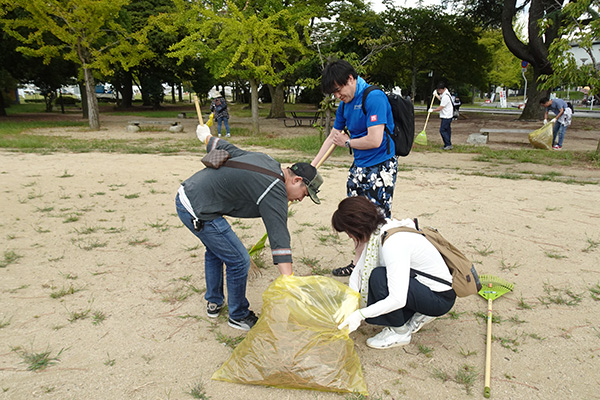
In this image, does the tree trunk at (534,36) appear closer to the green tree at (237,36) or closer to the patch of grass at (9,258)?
the green tree at (237,36)

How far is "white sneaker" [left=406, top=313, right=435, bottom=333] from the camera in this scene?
2.39 metres

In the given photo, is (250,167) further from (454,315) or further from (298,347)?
(454,315)

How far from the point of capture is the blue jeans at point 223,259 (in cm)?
220

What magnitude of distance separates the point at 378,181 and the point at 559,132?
9.14 metres

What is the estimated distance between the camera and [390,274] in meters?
2.01

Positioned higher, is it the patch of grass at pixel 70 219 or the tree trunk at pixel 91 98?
the tree trunk at pixel 91 98

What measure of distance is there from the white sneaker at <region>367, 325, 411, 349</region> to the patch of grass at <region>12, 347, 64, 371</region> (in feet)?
5.52

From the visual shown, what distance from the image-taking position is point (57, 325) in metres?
2.52

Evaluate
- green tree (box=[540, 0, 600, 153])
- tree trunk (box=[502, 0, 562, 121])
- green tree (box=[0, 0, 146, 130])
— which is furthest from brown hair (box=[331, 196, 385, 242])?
tree trunk (box=[502, 0, 562, 121])

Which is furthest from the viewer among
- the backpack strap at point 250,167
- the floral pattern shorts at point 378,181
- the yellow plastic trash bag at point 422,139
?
the yellow plastic trash bag at point 422,139

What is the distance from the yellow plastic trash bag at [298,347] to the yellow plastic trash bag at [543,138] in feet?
31.4

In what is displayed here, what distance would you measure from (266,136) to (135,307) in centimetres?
1048

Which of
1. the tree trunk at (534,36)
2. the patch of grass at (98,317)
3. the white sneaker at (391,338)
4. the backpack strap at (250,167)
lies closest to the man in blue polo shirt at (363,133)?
the white sneaker at (391,338)

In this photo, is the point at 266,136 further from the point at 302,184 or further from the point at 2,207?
the point at 302,184
